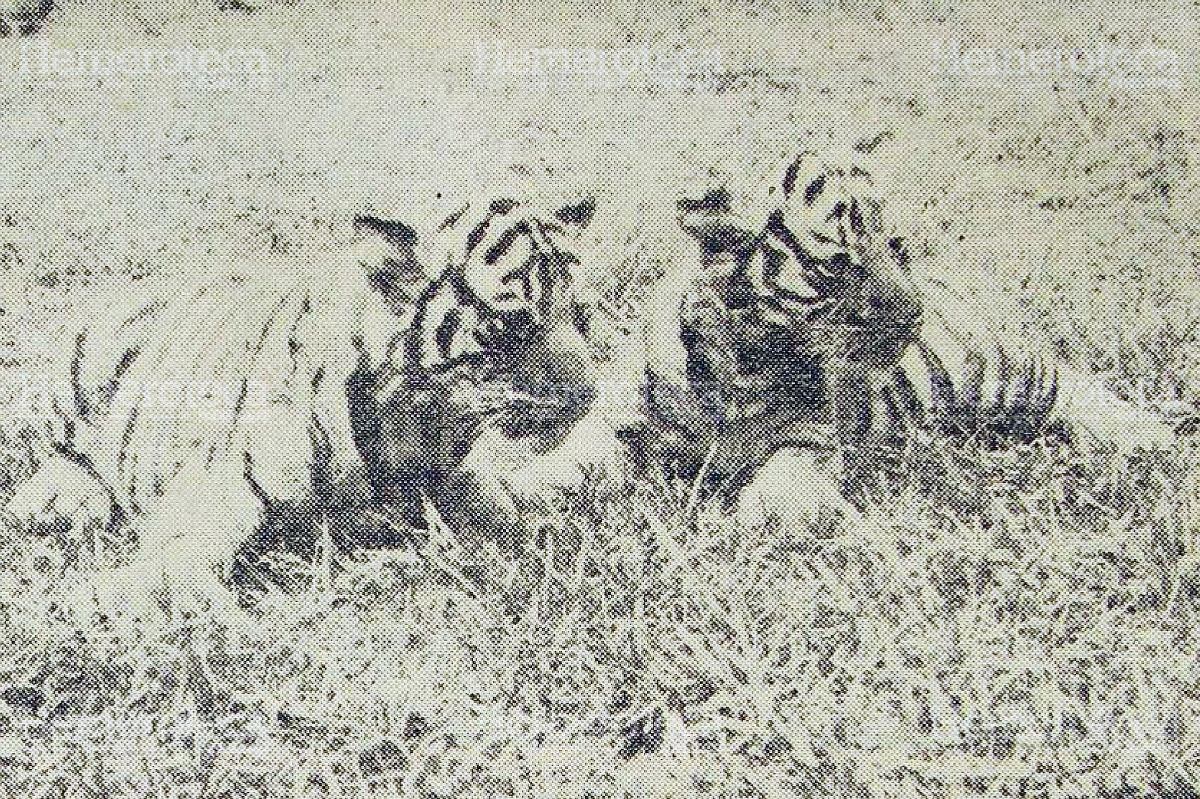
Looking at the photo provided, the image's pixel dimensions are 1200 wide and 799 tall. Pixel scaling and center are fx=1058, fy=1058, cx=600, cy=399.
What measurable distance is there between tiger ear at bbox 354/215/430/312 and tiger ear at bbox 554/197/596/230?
0.59ft

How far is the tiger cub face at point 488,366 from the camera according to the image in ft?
4.12

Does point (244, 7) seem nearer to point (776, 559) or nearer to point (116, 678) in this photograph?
point (116, 678)

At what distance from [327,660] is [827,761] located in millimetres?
581

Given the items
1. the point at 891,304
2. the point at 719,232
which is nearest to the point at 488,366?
the point at 719,232

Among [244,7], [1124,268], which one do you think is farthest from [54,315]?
[1124,268]

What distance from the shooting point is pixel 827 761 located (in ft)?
3.93

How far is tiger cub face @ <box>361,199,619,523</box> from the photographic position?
125cm

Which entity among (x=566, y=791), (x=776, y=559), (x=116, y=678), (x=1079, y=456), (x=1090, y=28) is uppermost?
(x=1090, y=28)

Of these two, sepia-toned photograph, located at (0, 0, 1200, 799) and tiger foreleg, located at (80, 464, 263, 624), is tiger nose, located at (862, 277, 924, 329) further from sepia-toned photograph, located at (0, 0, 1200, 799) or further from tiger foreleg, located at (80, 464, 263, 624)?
tiger foreleg, located at (80, 464, 263, 624)

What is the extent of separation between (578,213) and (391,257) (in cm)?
23

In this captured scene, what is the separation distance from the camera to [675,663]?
122 cm

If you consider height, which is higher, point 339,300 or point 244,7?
point 244,7

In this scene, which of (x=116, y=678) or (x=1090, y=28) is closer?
(x=116, y=678)

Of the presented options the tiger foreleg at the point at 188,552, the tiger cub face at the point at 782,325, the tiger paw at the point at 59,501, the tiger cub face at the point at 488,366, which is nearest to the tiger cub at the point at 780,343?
the tiger cub face at the point at 782,325
